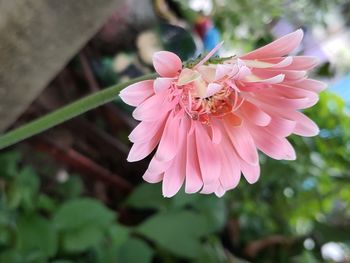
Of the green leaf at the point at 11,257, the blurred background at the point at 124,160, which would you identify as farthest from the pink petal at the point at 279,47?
the green leaf at the point at 11,257

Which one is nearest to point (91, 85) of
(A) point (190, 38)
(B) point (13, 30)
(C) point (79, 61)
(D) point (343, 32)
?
(C) point (79, 61)

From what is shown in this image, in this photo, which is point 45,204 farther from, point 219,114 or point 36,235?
point 219,114

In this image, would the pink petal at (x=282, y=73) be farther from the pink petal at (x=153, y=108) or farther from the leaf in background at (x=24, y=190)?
the leaf in background at (x=24, y=190)

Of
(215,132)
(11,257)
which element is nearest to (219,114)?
(215,132)

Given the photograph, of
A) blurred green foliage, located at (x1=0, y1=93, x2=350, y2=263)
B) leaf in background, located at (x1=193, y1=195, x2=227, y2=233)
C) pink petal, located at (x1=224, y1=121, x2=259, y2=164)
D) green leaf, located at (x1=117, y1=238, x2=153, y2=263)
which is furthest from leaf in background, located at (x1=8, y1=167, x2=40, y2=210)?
pink petal, located at (x1=224, y1=121, x2=259, y2=164)

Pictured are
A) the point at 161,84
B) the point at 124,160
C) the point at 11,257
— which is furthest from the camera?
→ the point at 124,160

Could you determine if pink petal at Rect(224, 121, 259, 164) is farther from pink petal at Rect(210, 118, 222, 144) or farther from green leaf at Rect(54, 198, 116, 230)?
green leaf at Rect(54, 198, 116, 230)
